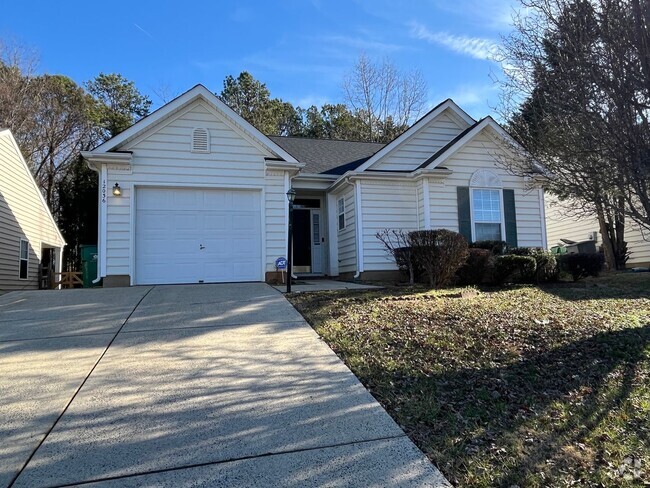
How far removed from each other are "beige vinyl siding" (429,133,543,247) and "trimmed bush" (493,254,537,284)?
1.93m

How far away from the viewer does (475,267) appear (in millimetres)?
10320

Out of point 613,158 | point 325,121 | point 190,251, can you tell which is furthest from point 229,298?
point 325,121

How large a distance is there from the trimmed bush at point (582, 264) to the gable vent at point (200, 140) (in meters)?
9.53

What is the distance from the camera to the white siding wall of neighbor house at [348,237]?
1232 cm

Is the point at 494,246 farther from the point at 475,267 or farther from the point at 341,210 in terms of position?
the point at 341,210

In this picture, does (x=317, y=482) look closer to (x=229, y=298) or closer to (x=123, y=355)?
(x=123, y=355)

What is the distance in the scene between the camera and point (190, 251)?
10.7 meters

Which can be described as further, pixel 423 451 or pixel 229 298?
pixel 229 298

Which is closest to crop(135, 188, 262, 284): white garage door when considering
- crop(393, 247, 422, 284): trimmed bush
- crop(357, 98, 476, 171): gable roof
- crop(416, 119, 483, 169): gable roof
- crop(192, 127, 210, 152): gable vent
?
crop(192, 127, 210, 152): gable vent

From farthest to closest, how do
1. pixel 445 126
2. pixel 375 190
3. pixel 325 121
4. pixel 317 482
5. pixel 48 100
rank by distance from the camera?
pixel 325 121 → pixel 48 100 → pixel 445 126 → pixel 375 190 → pixel 317 482

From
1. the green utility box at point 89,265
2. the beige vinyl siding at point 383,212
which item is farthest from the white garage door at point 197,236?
the green utility box at point 89,265

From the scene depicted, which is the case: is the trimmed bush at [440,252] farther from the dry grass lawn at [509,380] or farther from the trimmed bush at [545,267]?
the trimmed bush at [545,267]

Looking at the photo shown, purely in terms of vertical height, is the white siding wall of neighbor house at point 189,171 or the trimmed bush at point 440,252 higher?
the white siding wall of neighbor house at point 189,171

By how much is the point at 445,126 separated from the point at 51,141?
20180mm
